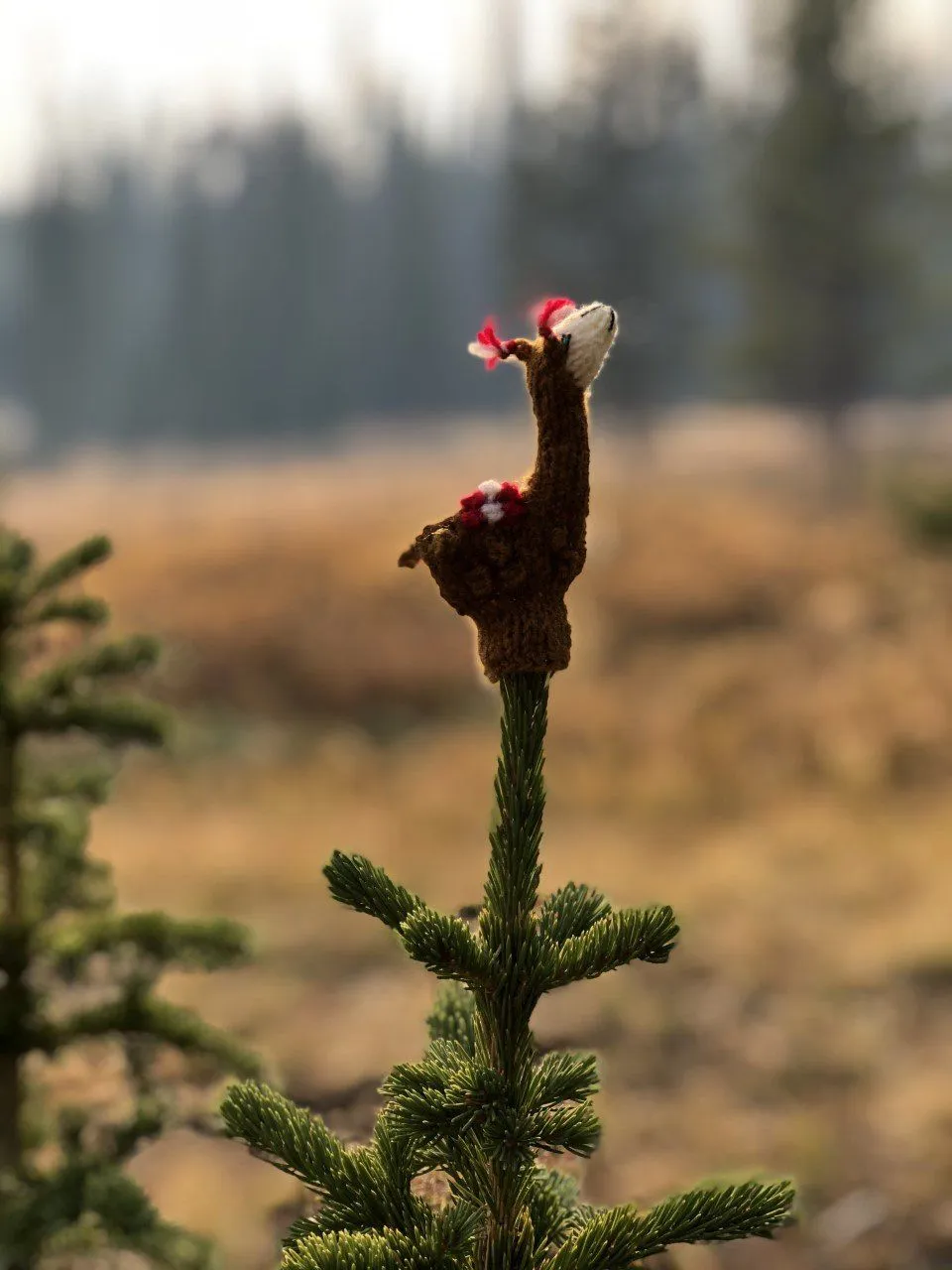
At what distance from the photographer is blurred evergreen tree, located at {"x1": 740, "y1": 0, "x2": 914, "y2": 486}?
893 inches

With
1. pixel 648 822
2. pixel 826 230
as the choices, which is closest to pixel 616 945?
pixel 648 822

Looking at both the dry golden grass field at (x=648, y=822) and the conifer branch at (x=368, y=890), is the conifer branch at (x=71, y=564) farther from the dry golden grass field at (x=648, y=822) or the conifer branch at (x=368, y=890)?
the conifer branch at (x=368, y=890)

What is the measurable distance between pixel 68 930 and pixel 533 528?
1.76 meters

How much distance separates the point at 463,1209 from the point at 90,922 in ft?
4.60

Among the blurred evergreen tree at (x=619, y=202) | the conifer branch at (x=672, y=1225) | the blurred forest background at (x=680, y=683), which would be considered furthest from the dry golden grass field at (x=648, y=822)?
the blurred evergreen tree at (x=619, y=202)

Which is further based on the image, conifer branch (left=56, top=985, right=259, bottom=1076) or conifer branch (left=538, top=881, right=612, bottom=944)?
conifer branch (left=56, top=985, right=259, bottom=1076)

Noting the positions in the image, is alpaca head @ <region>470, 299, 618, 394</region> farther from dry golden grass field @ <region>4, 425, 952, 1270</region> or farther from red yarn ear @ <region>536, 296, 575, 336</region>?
dry golden grass field @ <region>4, 425, 952, 1270</region>

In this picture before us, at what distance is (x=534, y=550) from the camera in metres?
1.66

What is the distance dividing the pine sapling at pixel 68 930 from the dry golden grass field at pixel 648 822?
184 mm

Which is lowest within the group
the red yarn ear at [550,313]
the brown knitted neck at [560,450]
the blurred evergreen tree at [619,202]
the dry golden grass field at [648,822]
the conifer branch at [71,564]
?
the brown knitted neck at [560,450]

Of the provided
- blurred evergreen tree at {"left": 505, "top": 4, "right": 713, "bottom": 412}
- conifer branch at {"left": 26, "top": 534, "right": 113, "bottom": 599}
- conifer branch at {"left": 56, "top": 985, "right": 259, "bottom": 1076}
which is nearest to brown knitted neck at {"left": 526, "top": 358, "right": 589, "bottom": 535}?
conifer branch at {"left": 26, "top": 534, "right": 113, "bottom": 599}

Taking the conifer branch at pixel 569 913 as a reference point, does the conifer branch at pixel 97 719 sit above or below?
above

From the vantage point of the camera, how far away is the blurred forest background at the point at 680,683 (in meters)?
5.74

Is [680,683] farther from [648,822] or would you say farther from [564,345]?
[564,345]
